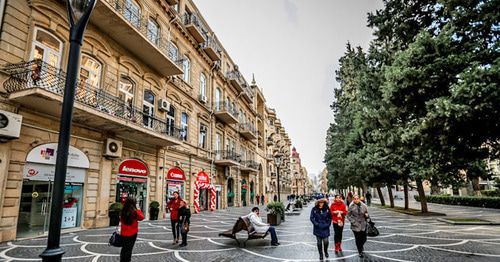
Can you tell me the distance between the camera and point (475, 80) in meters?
8.38

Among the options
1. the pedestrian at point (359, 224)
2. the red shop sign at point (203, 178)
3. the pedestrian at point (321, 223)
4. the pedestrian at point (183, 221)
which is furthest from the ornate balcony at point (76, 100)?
the pedestrian at point (359, 224)

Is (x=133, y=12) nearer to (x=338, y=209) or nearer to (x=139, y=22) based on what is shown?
(x=139, y=22)

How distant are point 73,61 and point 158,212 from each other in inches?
577

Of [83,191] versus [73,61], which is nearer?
[73,61]

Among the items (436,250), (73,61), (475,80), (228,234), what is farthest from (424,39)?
(73,61)

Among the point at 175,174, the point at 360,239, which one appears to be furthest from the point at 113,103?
the point at 360,239

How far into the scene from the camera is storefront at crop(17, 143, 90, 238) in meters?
9.77

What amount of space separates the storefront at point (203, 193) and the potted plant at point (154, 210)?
5563 millimetres

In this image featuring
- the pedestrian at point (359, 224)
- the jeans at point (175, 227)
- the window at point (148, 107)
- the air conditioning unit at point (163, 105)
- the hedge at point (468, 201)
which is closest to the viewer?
the pedestrian at point (359, 224)

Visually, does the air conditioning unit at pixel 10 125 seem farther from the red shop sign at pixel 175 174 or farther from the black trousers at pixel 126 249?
the red shop sign at pixel 175 174

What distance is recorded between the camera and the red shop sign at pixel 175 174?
1844 cm

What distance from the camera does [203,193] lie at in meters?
23.8

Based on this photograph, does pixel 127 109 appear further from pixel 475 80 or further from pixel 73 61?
pixel 475 80

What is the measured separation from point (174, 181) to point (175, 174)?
50cm
